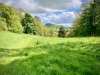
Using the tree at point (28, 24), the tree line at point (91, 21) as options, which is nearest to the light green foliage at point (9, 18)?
the tree at point (28, 24)

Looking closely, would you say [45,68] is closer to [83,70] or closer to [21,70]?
[21,70]

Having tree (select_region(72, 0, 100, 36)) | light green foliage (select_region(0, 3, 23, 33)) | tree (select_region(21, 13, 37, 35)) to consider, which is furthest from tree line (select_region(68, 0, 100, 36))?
tree (select_region(21, 13, 37, 35))

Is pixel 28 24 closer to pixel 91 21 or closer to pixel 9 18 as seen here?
pixel 9 18

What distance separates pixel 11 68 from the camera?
12758 millimetres

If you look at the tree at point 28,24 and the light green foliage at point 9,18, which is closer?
the light green foliage at point 9,18

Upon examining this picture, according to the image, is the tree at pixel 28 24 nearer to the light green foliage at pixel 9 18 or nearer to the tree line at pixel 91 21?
the light green foliage at pixel 9 18

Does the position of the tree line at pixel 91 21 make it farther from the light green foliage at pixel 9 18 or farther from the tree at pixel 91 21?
the light green foliage at pixel 9 18

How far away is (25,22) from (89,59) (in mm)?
76988

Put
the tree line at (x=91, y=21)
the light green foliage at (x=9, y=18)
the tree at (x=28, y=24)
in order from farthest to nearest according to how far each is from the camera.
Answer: the tree at (x=28, y=24) → the light green foliage at (x=9, y=18) → the tree line at (x=91, y=21)

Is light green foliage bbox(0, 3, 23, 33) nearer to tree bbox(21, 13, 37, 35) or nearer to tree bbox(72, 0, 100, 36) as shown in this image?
tree bbox(21, 13, 37, 35)

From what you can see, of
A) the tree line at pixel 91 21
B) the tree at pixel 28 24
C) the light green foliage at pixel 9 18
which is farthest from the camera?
the tree at pixel 28 24

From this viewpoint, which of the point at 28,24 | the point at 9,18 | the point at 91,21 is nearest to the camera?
the point at 91,21

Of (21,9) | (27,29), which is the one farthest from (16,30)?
(21,9)

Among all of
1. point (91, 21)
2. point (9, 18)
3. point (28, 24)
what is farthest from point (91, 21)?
point (28, 24)
